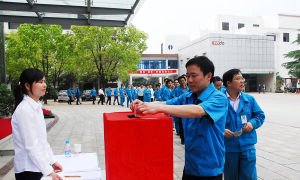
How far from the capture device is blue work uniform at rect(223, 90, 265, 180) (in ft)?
8.23

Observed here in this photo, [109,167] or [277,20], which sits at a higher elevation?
[277,20]

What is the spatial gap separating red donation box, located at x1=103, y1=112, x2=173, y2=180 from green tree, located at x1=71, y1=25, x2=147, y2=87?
23.1 metres

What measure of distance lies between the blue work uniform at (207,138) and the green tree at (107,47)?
2294 cm

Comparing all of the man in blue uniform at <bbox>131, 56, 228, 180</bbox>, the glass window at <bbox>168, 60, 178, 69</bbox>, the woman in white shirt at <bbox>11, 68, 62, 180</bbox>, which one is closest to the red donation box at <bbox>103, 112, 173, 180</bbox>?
the man in blue uniform at <bbox>131, 56, 228, 180</bbox>

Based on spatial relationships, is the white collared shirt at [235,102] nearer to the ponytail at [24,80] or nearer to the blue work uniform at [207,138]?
the blue work uniform at [207,138]

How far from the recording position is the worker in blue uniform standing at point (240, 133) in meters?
2.52

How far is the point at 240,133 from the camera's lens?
8.37 feet

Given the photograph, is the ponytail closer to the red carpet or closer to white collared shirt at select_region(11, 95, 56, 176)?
white collared shirt at select_region(11, 95, 56, 176)

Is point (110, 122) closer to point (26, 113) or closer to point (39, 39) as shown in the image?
point (26, 113)

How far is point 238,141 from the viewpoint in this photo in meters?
2.53

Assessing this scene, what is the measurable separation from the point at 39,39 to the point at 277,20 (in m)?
46.9

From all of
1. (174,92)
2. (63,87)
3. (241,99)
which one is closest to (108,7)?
(174,92)

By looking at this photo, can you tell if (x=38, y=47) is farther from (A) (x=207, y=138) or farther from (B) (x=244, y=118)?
(A) (x=207, y=138)

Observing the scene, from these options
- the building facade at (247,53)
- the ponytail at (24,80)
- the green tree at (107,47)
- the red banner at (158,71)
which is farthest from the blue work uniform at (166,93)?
the red banner at (158,71)
